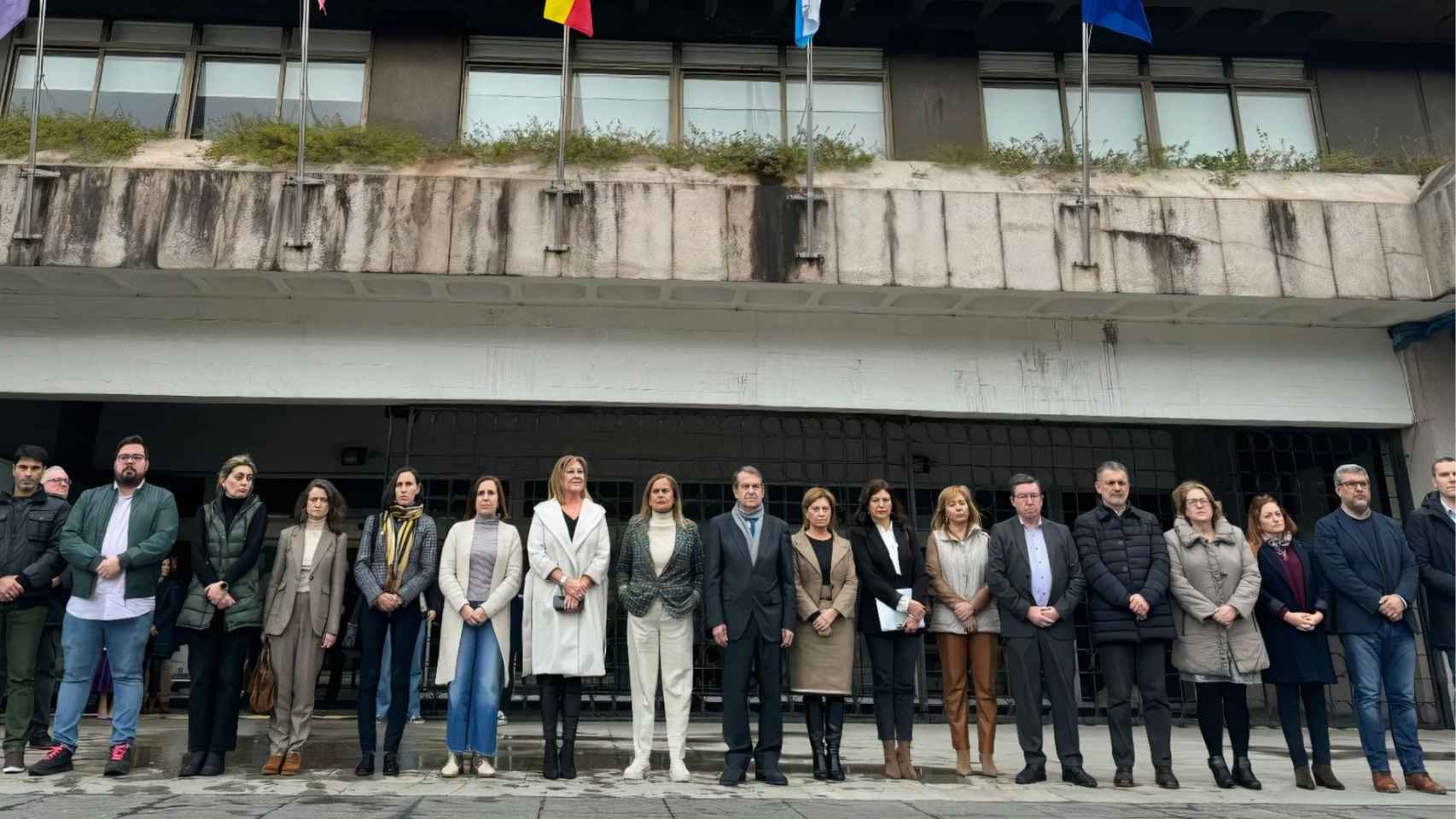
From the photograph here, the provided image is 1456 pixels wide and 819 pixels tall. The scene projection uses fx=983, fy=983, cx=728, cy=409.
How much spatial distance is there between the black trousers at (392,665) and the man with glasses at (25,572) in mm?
1941

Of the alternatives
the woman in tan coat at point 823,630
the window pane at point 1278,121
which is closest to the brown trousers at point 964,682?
the woman in tan coat at point 823,630

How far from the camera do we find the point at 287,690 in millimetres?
Result: 5898

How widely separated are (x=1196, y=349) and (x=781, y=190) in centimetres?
470

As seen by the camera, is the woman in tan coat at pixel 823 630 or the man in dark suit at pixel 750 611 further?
the woman in tan coat at pixel 823 630

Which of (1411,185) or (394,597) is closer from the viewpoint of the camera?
(394,597)

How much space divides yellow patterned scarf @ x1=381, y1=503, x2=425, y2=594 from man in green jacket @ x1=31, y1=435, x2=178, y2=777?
1256 millimetres

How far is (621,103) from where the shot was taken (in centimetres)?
1057

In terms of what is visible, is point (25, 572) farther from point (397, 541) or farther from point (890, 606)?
point (890, 606)

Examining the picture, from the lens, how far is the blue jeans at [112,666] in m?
5.74

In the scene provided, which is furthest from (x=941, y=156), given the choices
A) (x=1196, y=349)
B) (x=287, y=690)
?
(x=287, y=690)

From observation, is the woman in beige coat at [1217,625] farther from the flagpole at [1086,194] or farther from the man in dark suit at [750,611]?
the flagpole at [1086,194]

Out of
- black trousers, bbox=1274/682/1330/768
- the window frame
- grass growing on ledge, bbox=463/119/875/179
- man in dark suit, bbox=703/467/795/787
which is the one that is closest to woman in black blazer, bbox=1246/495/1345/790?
black trousers, bbox=1274/682/1330/768

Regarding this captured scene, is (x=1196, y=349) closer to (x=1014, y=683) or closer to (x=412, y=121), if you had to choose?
(x=1014, y=683)

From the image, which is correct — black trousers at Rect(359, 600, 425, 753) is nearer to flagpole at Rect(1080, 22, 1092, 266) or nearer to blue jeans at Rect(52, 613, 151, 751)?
blue jeans at Rect(52, 613, 151, 751)
